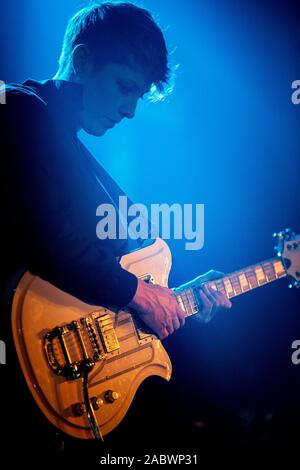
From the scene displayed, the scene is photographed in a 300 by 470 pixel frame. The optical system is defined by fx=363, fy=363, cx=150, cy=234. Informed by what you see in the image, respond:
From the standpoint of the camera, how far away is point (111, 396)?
4.96ft

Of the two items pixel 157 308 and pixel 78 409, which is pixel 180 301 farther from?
pixel 78 409

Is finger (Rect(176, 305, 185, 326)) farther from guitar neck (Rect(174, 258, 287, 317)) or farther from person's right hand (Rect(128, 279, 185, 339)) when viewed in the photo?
guitar neck (Rect(174, 258, 287, 317))

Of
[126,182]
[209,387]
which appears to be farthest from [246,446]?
[126,182]

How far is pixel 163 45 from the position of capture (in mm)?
1830

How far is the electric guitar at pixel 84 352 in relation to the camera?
1.36m

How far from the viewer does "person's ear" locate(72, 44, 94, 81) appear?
5.57 ft

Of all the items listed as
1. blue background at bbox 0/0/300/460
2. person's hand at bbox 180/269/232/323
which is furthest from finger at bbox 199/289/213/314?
blue background at bbox 0/0/300/460

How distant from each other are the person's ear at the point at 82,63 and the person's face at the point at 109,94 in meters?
0.02

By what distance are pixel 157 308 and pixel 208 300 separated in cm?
44

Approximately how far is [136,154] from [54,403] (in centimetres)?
204

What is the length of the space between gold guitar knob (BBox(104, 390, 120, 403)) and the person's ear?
4.65 ft

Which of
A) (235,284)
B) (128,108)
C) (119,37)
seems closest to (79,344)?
(235,284)

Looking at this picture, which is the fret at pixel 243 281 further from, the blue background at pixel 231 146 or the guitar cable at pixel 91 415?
the guitar cable at pixel 91 415

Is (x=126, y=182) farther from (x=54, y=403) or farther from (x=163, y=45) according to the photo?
(x=54, y=403)
